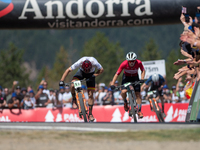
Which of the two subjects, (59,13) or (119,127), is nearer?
(119,127)

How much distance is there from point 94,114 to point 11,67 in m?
36.9

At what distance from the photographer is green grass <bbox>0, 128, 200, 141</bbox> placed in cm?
544

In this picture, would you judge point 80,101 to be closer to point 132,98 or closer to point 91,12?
point 132,98

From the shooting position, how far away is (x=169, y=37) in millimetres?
167375

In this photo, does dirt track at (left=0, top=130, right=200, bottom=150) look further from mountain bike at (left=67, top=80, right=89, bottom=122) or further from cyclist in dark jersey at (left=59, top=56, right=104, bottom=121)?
cyclist in dark jersey at (left=59, top=56, right=104, bottom=121)

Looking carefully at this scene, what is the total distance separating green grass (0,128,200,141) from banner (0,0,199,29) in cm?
561

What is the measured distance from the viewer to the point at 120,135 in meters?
5.70

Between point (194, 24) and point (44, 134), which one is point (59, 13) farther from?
point (44, 134)

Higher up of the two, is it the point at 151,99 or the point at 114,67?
the point at 114,67

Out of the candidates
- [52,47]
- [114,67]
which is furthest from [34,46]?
[114,67]

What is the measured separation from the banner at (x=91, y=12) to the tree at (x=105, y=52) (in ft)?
158

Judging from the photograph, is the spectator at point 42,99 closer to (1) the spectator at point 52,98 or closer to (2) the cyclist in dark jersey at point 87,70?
(1) the spectator at point 52,98

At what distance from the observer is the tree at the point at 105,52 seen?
59.9m

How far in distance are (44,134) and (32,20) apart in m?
5.95
